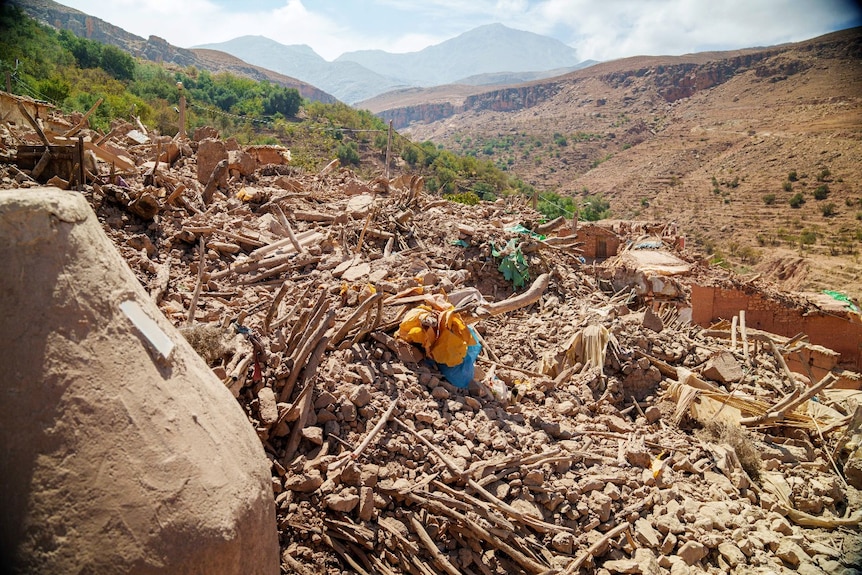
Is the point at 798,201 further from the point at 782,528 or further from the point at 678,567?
the point at 678,567

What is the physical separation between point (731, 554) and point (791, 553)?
0.52 metres

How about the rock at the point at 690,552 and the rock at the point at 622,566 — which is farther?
the rock at the point at 690,552

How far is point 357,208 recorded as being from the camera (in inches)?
360

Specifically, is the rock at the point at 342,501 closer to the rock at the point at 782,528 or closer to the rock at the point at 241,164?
the rock at the point at 782,528

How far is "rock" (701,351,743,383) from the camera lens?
630 cm

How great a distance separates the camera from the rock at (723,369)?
630 cm

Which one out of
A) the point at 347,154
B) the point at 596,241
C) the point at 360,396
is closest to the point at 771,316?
the point at 596,241

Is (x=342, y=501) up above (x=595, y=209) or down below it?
below

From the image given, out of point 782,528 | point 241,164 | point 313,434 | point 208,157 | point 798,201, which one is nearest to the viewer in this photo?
point 313,434

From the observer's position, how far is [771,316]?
1059cm

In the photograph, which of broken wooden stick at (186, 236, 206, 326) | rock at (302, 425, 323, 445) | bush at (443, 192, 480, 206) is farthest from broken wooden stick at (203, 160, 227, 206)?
bush at (443, 192, 480, 206)

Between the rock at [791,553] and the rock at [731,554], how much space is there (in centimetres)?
34

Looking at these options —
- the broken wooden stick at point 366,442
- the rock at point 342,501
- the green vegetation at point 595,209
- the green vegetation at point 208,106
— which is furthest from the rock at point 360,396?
the green vegetation at point 595,209

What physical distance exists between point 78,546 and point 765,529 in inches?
182
